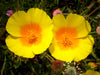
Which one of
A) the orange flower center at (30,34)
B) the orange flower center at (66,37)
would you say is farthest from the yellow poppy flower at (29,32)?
the orange flower center at (66,37)

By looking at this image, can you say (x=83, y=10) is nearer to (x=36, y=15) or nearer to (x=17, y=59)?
(x=36, y=15)

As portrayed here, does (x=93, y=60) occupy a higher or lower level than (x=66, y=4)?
lower

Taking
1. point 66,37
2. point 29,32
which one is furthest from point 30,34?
point 66,37

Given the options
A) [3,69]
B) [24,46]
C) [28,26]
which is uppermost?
[28,26]

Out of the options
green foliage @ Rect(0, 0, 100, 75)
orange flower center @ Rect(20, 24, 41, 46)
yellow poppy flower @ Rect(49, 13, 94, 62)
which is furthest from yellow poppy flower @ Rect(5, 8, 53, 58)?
green foliage @ Rect(0, 0, 100, 75)

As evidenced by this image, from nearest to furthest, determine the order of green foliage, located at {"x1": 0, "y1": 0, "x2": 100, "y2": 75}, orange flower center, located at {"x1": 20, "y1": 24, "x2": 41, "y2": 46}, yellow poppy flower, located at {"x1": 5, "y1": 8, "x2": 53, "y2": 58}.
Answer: yellow poppy flower, located at {"x1": 5, "y1": 8, "x2": 53, "y2": 58}, orange flower center, located at {"x1": 20, "y1": 24, "x2": 41, "y2": 46}, green foliage, located at {"x1": 0, "y1": 0, "x2": 100, "y2": 75}

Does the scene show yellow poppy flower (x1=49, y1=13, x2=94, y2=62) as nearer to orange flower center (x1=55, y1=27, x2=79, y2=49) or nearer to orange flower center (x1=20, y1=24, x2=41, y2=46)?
orange flower center (x1=55, y1=27, x2=79, y2=49)

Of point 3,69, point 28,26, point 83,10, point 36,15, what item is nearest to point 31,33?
point 28,26
